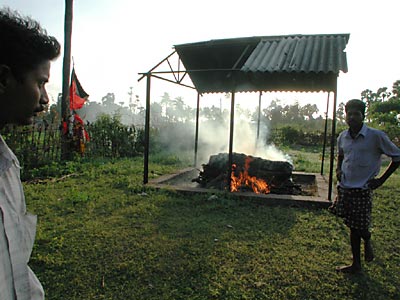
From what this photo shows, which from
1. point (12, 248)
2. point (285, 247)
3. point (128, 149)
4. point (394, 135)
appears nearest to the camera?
point (12, 248)

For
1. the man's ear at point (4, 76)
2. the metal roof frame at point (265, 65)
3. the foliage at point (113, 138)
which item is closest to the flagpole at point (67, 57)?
the foliage at point (113, 138)

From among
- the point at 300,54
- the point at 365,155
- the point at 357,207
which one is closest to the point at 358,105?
the point at 365,155

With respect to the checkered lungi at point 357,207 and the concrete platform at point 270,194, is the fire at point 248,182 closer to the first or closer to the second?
the concrete platform at point 270,194

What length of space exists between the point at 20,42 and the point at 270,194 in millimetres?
6040

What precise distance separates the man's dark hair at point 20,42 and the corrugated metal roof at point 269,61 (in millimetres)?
5409

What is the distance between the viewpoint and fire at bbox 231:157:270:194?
23.1ft

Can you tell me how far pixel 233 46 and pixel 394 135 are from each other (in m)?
15.7

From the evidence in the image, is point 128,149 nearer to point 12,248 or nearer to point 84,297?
point 84,297

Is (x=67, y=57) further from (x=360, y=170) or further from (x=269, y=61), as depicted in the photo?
(x=360, y=170)

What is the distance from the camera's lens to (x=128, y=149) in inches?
→ 526

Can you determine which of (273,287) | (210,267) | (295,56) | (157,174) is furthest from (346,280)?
(157,174)

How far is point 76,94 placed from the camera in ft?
38.3

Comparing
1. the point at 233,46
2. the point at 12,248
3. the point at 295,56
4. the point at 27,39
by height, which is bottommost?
the point at 12,248

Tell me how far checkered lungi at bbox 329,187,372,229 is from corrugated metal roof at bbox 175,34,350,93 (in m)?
2.96
